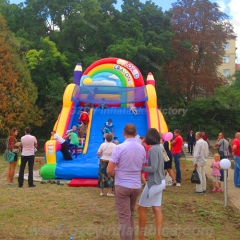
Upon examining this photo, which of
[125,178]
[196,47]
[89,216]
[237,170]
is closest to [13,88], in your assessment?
[237,170]

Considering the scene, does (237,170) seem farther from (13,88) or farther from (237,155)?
(13,88)

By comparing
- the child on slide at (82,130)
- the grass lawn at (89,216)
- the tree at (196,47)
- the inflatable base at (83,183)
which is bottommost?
the grass lawn at (89,216)

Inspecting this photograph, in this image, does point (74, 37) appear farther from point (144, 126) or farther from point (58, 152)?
point (58, 152)

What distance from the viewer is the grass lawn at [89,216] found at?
16.9ft

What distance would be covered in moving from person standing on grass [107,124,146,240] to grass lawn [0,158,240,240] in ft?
2.41

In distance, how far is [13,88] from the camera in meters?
20.9

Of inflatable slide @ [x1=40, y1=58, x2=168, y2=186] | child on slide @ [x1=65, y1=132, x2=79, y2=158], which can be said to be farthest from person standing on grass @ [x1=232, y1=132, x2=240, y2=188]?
child on slide @ [x1=65, y1=132, x2=79, y2=158]

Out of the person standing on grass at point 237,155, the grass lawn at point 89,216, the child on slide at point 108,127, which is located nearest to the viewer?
the grass lawn at point 89,216

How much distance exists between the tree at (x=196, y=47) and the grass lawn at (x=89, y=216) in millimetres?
20350

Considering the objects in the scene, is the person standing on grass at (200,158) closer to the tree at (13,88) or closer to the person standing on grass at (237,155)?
the person standing on grass at (237,155)

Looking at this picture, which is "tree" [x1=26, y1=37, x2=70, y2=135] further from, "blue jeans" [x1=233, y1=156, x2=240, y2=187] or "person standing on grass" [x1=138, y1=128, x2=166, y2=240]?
"person standing on grass" [x1=138, y1=128, x2=166, y2=240]

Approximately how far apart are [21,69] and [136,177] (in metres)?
19.2

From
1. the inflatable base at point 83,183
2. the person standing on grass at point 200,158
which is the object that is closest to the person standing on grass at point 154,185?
the person standing on grass at point 200,158

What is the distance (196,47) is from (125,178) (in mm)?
26923
